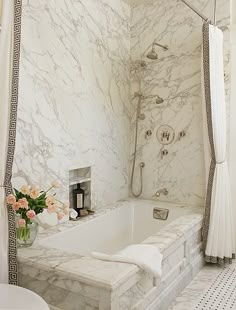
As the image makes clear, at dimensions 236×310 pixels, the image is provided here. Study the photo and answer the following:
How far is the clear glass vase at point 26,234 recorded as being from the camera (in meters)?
2.10

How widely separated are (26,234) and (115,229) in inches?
49.6

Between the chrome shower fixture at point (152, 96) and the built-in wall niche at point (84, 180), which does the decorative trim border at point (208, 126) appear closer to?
the chrome shower fixture at point (152, 96)

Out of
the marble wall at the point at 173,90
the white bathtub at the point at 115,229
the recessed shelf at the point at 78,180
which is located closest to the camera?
the white bathtub at the point at 115,229

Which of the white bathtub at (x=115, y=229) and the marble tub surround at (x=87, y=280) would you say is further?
the white bathtub at (x=115, y=229)

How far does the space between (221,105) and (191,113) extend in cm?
42

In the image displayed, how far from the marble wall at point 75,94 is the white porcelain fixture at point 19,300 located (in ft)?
2.79

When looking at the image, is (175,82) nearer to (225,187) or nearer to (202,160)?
(202,160)

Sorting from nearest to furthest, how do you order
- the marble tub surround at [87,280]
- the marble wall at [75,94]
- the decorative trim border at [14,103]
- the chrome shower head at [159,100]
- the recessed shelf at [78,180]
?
the marble tub surround at [87,280] → the decorative trim border at [14,103] → the marble wall at [75,94] → the recessed shelf at [78,180] → the chrome shower head at [159,100]

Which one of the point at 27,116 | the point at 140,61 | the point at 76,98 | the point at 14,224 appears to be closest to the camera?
the point at 14,224

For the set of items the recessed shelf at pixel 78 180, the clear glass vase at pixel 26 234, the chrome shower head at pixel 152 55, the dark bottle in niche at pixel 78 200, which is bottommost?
the clear glass vase at pixel 26 234

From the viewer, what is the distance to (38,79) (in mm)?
2490

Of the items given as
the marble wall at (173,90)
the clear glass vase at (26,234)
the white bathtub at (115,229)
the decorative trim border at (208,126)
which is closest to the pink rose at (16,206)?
the clear glass vase at (26,234)

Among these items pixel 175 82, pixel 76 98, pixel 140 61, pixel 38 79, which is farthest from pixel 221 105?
pixel 38 79

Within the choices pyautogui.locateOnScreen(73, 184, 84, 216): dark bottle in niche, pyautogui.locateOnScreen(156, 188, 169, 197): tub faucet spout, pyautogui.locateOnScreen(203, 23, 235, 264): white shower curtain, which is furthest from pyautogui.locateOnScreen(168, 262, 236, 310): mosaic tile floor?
pyautogui.locateOnScreen(73, 184, 84, 216): dark bottle in niche
